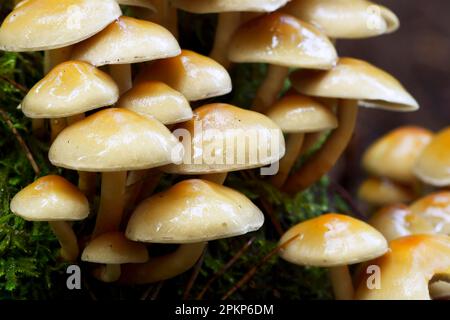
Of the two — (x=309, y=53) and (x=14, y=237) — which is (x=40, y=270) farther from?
(x=309, y=53)

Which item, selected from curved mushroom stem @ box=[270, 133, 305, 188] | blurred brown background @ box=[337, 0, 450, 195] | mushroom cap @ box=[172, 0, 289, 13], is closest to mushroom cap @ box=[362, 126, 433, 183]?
curved mushroom stem @ box=[270, 133, 305, 188]

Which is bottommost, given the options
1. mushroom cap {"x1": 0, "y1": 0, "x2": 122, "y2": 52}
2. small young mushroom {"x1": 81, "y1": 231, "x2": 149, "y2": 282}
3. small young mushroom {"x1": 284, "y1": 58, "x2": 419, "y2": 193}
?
small young mushroom {"x1": 81, "y1": 231, "x2": 149, "y2": 282}

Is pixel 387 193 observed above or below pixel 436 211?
below

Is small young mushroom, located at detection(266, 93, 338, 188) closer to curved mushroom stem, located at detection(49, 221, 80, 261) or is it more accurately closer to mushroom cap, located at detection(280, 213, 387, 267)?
mushroom cap, located at detection(280, 213, 387, 267)

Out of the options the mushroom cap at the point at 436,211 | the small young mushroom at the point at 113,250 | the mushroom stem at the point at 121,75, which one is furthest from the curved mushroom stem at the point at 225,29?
the mushroom cap at the point at 436,211

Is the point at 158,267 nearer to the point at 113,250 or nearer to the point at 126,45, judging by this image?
the point at 113,250

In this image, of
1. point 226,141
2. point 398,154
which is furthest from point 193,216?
point 398,154

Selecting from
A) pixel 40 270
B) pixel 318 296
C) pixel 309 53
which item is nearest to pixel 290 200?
pixel 318 296
